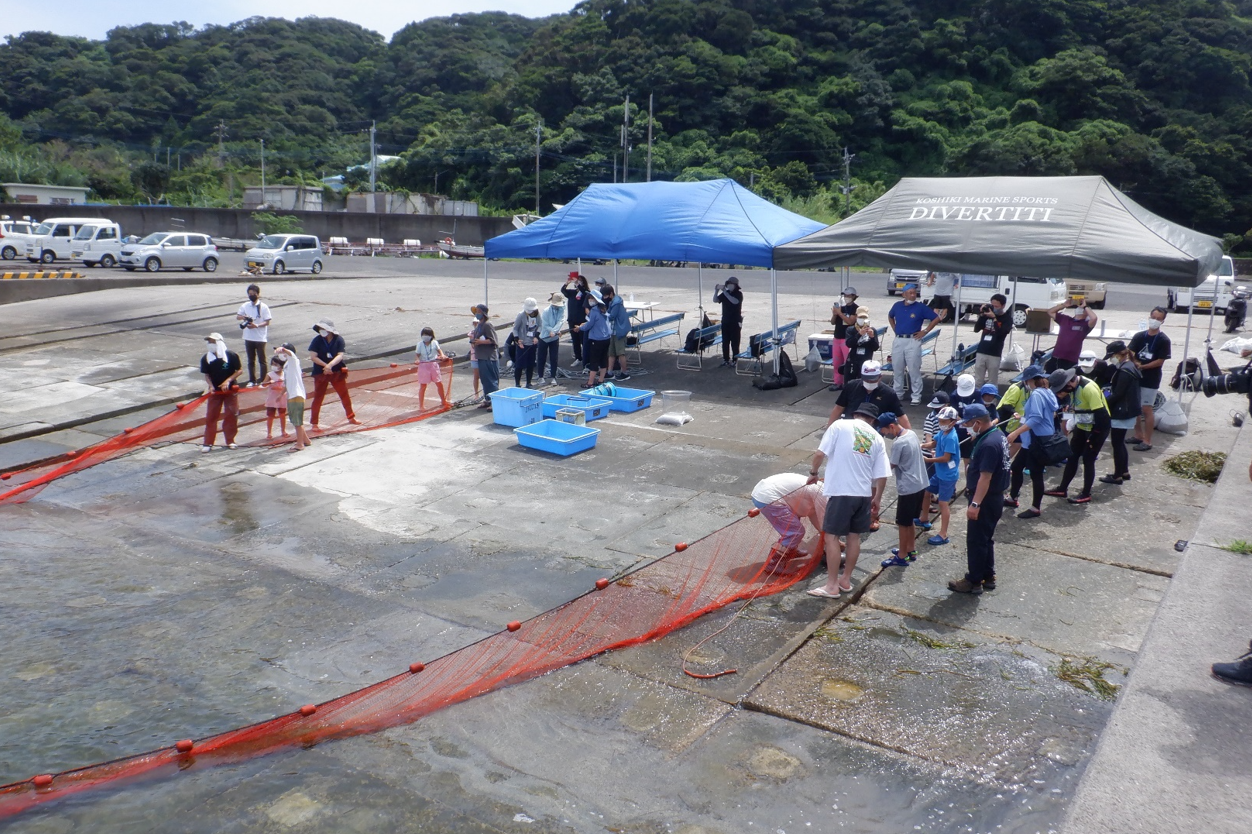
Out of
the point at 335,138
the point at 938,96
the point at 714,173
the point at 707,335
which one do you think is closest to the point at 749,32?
the point at 938,96

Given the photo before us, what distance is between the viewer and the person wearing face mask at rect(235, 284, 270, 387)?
14.8 m

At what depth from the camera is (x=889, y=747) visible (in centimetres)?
532

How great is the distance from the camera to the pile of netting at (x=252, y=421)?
1132 centimetres

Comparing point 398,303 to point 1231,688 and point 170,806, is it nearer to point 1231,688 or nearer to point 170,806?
point 170,806

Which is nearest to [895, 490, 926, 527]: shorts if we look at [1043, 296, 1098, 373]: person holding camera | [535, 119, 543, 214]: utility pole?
[1043, 296, 1098, 373]: person holding camera

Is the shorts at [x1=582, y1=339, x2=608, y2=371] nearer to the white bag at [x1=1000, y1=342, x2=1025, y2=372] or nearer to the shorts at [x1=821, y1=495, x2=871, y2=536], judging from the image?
the white bag at [x1=1000, y1=342, x2=1025, y2=372]

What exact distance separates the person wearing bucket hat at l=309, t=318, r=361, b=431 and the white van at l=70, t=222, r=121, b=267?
2784 cm

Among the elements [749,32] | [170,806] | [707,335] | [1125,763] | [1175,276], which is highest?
[749,32]

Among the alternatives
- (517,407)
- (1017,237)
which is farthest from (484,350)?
(1017,237)

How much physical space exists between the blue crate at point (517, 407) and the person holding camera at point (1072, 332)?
7.19 m

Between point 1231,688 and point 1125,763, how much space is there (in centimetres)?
110

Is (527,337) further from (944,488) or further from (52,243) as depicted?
(52,243)

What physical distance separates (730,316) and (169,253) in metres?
27.0

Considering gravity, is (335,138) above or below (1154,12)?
below
